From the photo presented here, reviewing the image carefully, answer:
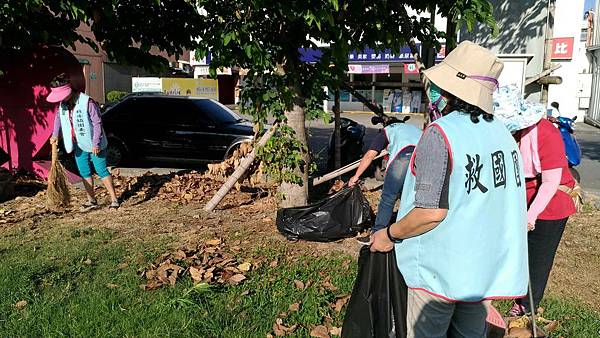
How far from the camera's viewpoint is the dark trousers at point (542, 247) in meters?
3.27

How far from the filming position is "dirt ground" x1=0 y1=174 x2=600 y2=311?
15.1ft

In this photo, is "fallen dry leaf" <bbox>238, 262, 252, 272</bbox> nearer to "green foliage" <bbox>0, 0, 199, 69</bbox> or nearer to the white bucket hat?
the white bucket hat

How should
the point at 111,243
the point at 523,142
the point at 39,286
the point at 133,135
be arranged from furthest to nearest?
1. the point at 133,135
2. the point at 111,243
3. the point at 39,286
4. the point at 523,142

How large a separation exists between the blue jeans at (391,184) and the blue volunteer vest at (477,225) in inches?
55.3

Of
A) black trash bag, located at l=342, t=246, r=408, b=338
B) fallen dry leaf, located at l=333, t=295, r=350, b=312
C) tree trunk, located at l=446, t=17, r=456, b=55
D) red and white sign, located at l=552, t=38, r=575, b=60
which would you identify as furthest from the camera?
red and white sign, located at l=552, t=38, r=575, b=60

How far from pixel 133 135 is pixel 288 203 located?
504 centimetres

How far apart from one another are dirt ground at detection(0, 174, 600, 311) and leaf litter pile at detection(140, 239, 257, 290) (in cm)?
30

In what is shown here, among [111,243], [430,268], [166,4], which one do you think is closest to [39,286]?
[111,243]

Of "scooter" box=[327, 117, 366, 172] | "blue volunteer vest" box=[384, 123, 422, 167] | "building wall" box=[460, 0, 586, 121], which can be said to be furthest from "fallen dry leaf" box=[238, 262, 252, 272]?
"scooter" box=[327, 117, 366, 172]

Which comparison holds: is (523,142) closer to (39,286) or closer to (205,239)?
(205,239)

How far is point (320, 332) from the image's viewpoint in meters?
3.34

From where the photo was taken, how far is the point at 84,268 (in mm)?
4309

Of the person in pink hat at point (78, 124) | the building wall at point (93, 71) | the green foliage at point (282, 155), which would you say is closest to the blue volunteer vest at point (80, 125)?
the person in pink hat at point (78, 124)

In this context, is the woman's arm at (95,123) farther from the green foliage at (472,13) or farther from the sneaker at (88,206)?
the green foliage at (472,13)
